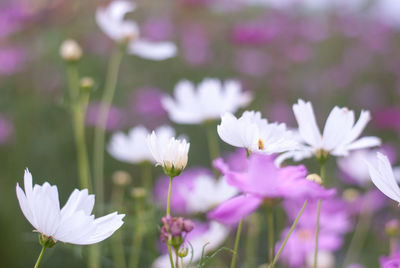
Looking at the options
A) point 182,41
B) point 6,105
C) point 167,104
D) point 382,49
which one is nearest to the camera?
point 167,104

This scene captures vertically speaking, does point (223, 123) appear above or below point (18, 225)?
above

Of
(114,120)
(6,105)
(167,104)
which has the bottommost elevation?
(6,105)

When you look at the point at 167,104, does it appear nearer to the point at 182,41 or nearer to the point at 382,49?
the point at 182,41

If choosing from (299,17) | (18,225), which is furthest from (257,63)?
(18,225)

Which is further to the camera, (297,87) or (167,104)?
(297,87)

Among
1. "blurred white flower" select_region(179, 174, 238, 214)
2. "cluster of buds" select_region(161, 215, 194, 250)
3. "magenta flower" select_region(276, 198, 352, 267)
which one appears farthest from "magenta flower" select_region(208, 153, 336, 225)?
"magenta flower" select_region(276, 198, 352, 267)

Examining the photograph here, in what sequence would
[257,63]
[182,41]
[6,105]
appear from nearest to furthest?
1. [6,105]
2. [257,63]
3. [182,41]

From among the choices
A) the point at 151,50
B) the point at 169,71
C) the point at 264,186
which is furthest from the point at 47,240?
the point at 169,71
